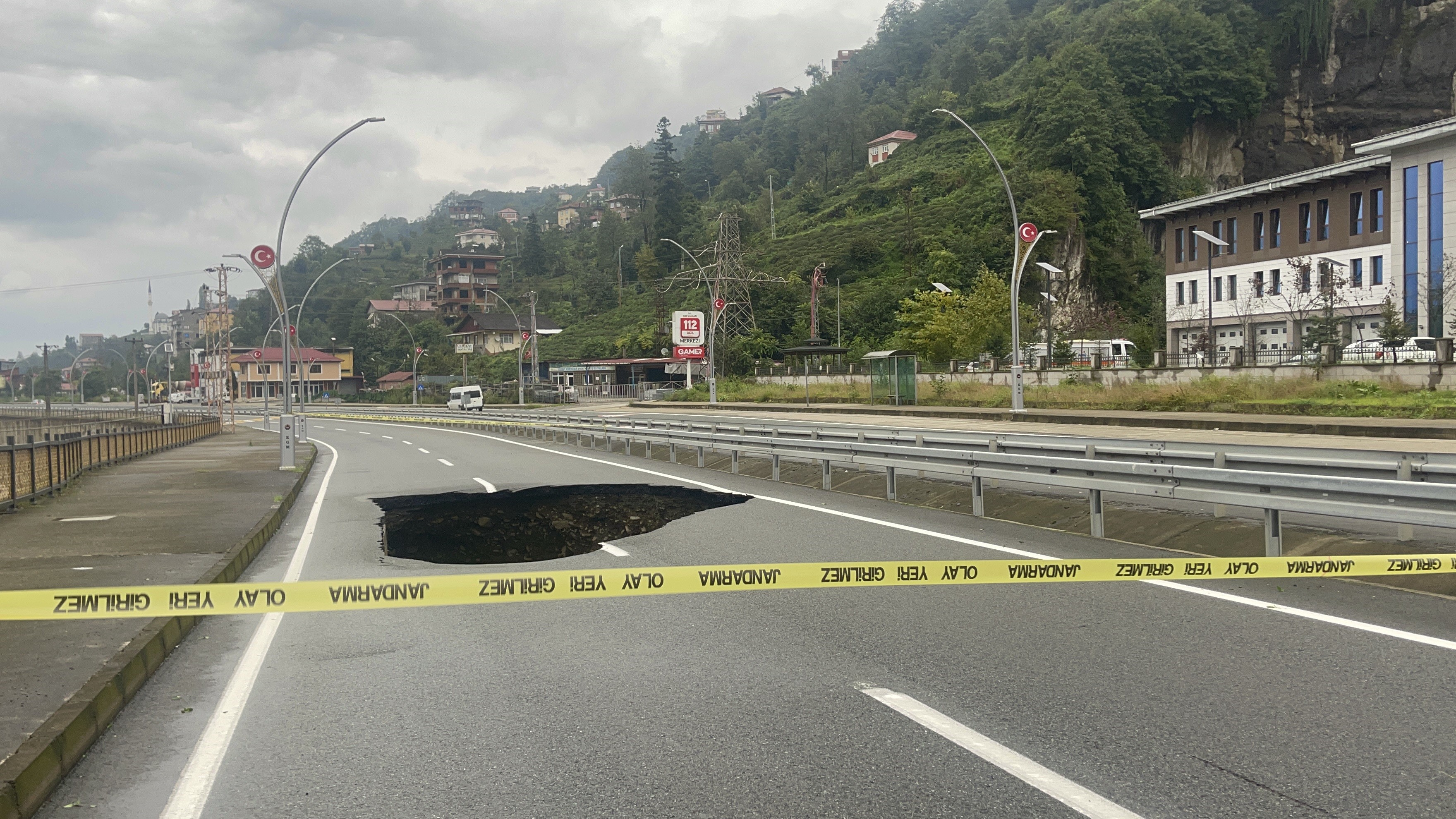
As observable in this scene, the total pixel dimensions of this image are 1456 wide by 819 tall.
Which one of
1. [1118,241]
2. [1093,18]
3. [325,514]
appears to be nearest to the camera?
[325,514]

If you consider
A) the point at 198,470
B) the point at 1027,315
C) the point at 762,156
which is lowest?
the point at 198,470

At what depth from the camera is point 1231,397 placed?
34594 millimetres

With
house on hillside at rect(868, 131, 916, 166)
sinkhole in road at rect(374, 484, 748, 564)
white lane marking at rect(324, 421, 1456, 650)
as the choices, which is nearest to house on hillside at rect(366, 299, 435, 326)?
house on hillside at rect(868, 131, 916, 166)

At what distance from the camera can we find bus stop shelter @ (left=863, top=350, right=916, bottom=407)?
45.3 m

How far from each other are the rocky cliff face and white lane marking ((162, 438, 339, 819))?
116 m

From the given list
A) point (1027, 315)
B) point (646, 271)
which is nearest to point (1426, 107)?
point (1027, 315)

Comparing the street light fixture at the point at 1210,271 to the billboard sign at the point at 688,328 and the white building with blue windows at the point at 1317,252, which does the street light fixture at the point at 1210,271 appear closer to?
the white building with blue windows at the point at 1317,252

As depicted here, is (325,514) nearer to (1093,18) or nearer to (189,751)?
(189,751)

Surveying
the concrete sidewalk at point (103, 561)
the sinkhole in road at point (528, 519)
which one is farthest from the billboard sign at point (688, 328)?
the sinkhole in road at point (528, 519)

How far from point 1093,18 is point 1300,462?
122 metres

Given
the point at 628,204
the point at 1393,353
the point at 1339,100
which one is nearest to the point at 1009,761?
the point at 1393,353

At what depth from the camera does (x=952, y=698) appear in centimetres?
545

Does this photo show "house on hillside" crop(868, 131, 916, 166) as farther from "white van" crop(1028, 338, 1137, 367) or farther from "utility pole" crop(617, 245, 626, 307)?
"white van" crop(1028, 338, 1137, 367)

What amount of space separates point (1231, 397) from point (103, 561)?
109ft
